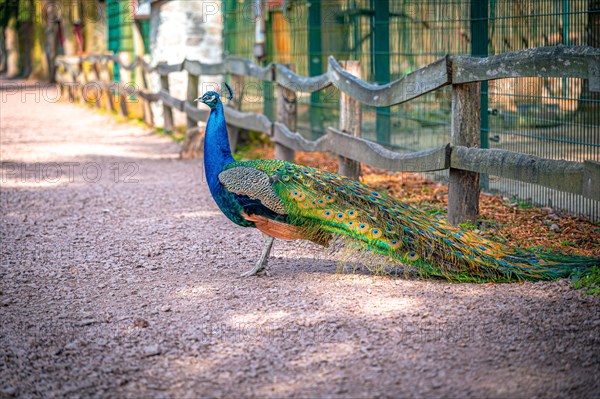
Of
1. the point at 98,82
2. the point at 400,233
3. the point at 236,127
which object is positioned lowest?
the point at 400,233

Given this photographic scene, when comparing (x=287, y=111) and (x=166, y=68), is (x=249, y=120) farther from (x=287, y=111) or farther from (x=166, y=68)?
(x=166, y=68)

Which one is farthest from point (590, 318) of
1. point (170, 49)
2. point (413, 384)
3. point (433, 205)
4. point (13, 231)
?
point (170, 49)

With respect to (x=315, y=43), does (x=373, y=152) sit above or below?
below

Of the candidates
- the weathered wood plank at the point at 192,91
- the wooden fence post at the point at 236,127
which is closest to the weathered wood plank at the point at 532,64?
the wooden fence post at the point at 236,127

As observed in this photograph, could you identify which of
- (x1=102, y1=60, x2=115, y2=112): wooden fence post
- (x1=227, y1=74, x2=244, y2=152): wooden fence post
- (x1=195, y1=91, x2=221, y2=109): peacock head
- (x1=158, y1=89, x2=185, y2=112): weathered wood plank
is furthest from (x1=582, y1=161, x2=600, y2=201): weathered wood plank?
(x1=102, y1=60, x2=115, y2=112): wooden fence post

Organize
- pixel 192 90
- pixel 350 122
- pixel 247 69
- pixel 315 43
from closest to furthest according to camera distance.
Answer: pixel 350 122
pixel 247 69
pixel 315 43
pixel 192 90

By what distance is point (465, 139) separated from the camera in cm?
637

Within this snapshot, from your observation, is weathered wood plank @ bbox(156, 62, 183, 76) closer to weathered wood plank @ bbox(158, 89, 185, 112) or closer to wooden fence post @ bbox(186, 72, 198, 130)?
weathered wood plank @ bbox(158, 89, 185, 112)

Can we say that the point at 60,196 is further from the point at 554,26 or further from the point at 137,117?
the point at 137,117

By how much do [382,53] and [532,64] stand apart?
4860mm

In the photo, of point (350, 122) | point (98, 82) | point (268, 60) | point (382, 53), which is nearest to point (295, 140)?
point (350, 122)

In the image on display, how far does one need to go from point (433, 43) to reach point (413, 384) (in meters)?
6.37

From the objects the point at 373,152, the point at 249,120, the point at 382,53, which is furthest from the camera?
the point at 249,120

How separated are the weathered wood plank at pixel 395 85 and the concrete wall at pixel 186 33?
763 centimetres
